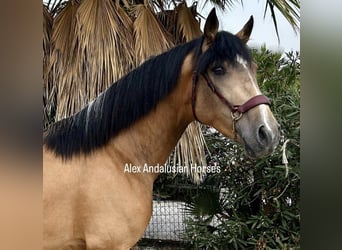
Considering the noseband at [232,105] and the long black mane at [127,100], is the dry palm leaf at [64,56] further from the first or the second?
the noseband at [232,105]

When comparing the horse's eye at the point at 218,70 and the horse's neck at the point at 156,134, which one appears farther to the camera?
the horse's neck at the point at 156,134

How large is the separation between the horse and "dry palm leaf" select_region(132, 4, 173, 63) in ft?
0.20

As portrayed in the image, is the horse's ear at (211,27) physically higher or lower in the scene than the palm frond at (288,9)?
lower

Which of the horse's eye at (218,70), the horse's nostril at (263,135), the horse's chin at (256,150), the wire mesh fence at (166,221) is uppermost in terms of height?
the horse's eye at (218,70)

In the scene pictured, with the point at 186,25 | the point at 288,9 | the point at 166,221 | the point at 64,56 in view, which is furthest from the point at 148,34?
the point at 166,221

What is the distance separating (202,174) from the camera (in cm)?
253

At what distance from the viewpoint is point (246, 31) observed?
246 cm

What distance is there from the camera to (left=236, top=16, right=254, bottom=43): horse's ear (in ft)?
8.07

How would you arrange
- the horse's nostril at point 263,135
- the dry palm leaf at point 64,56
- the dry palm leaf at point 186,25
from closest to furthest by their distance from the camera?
the horse's nostril at point 263,135, the dry palm leaf at point 186,25, the dry palm leaf at point 64,56

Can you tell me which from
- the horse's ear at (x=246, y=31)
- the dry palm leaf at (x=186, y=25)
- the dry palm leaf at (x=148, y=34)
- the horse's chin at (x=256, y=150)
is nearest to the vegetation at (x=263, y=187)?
the horse's chin at (x=256, y=150)

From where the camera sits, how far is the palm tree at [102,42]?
2564 millimetres
